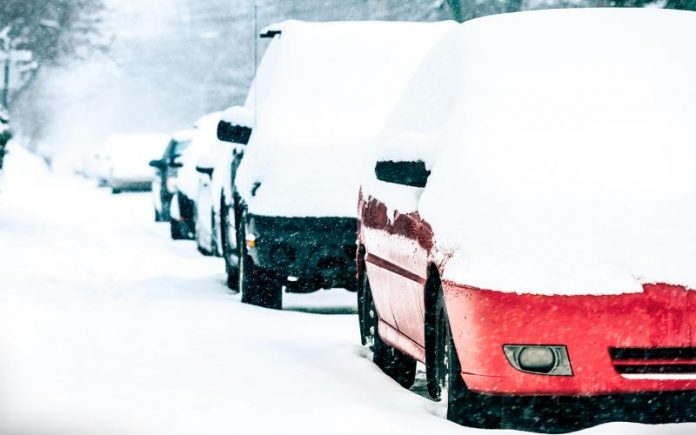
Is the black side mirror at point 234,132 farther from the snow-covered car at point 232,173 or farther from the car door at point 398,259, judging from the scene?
the car door at point 398,259

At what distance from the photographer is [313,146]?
11.1m

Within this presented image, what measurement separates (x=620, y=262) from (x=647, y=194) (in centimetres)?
39

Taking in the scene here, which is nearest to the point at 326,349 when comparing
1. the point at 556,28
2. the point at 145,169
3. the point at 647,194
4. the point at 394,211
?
the point at 394,211

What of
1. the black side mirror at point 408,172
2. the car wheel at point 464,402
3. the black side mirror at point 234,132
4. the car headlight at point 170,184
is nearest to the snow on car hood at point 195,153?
the car headlight at point 170,184

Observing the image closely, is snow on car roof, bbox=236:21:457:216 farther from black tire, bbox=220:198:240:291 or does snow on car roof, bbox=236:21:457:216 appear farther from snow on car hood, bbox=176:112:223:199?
snow on car hood, bbox=176:112:223:199

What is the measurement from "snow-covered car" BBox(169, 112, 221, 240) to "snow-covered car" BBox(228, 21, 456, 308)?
20.7 ft

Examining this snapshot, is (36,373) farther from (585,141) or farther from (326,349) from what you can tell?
(585,141)

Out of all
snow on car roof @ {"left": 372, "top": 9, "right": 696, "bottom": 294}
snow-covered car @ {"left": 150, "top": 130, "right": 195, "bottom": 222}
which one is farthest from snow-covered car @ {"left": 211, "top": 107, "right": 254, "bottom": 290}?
snow-covered car @ {"left": 150, "top": 130, "right": 195, "bottom": 222}

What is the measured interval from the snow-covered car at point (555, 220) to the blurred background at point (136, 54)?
16746 millimetres

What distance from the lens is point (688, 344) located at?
225 inches

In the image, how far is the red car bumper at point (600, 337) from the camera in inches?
224

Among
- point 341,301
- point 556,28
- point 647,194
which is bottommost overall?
point 341,301

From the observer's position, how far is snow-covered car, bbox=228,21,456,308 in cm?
1097

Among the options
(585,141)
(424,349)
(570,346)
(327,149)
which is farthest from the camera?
(327,149)
